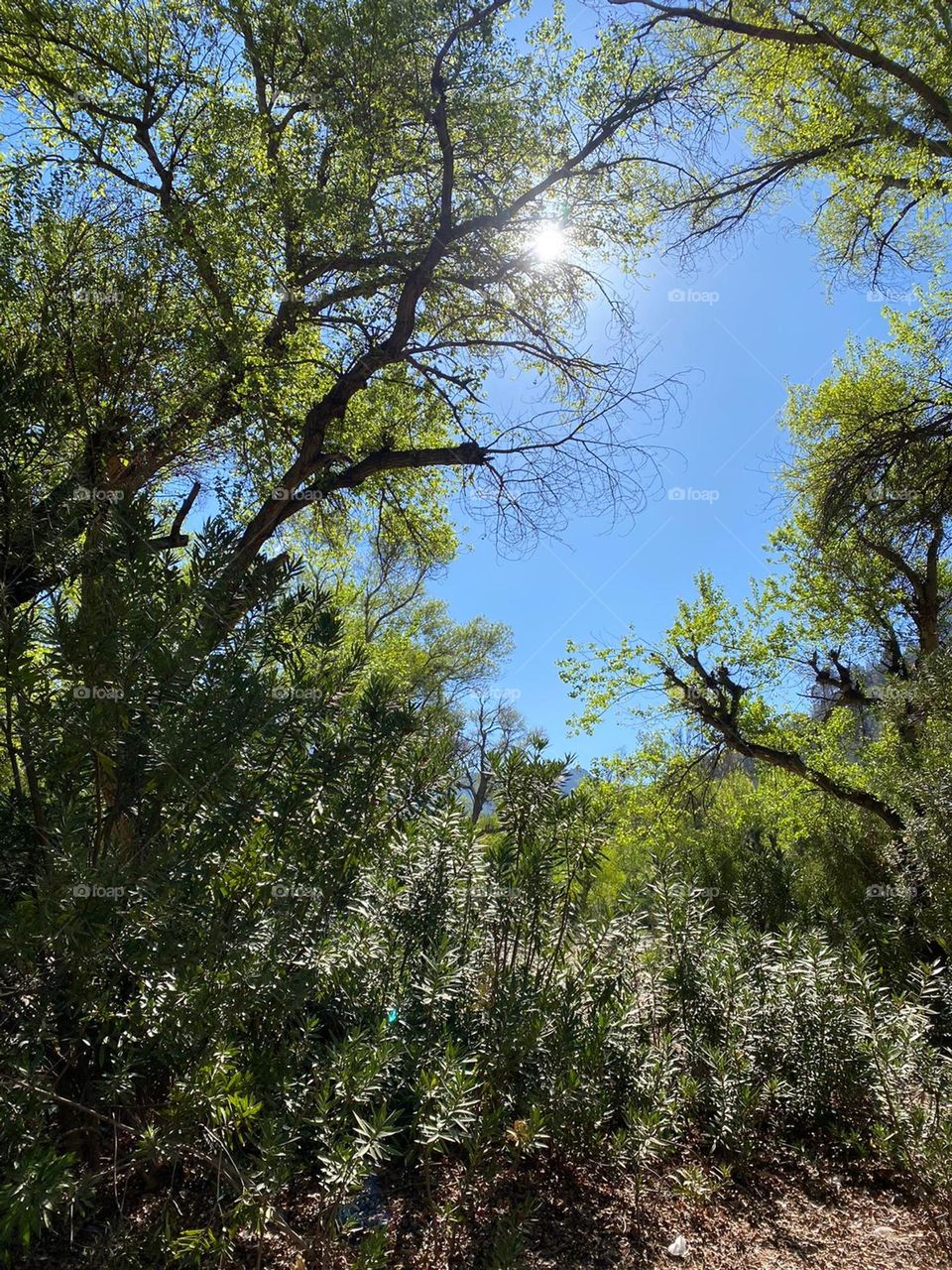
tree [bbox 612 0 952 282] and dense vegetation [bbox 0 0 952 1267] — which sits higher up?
tree [bbox 612 0 952 282]

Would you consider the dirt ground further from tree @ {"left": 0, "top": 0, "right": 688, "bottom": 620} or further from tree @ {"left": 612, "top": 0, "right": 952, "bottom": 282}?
tree @ {"left": 612, "top": 0, "right": 952, "bottom": 282}

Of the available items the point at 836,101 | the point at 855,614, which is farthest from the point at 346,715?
the point at 855,614

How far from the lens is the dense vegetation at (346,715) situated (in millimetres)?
1704

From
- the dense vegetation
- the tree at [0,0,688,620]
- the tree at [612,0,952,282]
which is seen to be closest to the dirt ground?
the dense vegetation

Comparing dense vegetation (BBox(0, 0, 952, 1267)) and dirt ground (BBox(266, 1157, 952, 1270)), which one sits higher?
dense vegetation (BBox(0, 0, 952, 1267))

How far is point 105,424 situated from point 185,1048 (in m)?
2.50

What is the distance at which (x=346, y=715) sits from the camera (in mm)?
2172

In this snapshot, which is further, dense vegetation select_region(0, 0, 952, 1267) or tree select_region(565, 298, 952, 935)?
tree select_region(565, 298, 952, 935)

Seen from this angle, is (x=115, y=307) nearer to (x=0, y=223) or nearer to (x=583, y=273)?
(x=0, y=223)

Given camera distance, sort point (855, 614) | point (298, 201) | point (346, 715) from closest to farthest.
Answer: point (346, 715) → point (298, 201) → point (855, 614)

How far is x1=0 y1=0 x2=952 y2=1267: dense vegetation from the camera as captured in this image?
170 cm

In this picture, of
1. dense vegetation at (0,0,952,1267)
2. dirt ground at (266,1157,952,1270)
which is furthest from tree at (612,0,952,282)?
dirt ground at (266,1157,952,1270)

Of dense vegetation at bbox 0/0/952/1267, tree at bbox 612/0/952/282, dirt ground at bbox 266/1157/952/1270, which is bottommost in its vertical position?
dirt ground at bbox 266/1157/952/1270

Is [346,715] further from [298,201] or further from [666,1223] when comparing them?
[298,201]
